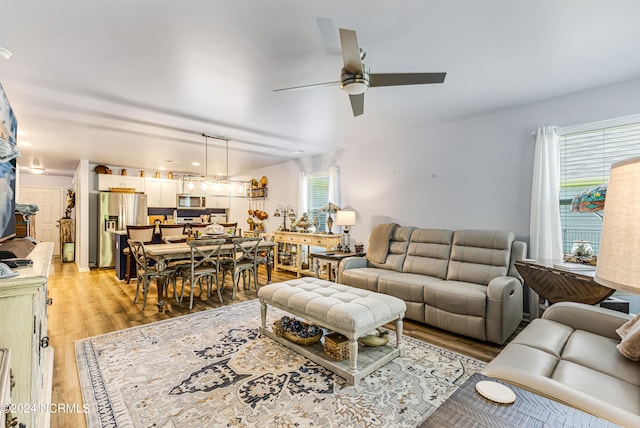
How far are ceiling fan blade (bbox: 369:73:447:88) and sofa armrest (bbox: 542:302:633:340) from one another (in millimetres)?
1861

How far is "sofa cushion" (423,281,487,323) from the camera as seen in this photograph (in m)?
2.92

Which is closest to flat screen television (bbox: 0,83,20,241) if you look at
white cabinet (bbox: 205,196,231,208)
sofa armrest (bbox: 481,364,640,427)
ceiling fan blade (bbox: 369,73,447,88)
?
ceiling fan blade (bbox: 369,73,447,88)

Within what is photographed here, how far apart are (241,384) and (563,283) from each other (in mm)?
2768

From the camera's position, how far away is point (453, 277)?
3.57 meters

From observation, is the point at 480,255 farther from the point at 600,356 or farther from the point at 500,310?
the point at 600,356

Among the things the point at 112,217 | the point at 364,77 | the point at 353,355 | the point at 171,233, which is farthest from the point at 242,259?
the point at 112,217

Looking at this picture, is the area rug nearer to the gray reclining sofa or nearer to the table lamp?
the gray reclining sofa

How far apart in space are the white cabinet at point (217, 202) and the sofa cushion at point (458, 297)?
7.02 metres

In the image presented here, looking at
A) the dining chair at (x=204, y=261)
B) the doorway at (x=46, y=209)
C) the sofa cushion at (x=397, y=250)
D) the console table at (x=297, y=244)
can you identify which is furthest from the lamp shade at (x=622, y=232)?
the doorway at (x=46, y=209)

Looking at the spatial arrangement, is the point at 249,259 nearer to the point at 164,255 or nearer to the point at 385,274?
the point at 164,255

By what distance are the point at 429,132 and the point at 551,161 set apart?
1590 millimetres

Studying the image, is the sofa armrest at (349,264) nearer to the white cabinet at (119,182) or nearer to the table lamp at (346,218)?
the table lamp at (346,218)

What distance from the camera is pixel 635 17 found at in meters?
1.92

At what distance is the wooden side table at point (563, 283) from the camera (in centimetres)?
235
